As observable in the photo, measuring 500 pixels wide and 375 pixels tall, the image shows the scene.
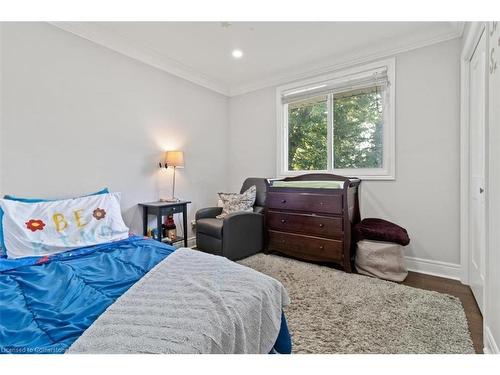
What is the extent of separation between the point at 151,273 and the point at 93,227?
1165 mm

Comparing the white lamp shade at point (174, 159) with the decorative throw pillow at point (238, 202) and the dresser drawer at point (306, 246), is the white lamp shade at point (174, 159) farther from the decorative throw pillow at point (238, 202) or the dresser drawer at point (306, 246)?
the dresser drawer at point (306, 246)

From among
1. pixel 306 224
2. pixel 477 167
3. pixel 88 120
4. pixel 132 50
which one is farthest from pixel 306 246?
pixel 132 50

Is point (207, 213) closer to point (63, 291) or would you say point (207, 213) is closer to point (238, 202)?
point (238, 202)

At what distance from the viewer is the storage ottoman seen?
2.45 metres

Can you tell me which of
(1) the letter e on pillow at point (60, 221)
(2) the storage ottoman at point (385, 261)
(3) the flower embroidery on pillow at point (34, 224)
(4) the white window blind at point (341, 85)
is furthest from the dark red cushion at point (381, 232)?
(3) the flower embroidery on pillow at point (34, 224)

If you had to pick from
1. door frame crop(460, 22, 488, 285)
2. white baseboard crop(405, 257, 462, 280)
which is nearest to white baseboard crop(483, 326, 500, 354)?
door frame crop(460, 22, 488, 285)

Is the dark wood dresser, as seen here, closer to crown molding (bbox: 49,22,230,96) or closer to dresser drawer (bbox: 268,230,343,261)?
dresser drawer (bbox: 268,230,343,261)

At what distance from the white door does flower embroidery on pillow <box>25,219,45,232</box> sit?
3427mm

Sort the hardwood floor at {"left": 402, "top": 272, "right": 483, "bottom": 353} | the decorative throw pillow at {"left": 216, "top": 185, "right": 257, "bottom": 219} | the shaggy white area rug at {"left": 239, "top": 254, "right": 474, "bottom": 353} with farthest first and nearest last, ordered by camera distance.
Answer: the decorative throw pillow at {"left": 216, "top": 185, "right": 257, "bottom": 219} < the hardwood floor at {"left": 402, "top": 272, "right": 483, "bottom": 353} < the shaggy white area rug at {"left": 239, "top": 254, "right": 474, "bottom": 353}

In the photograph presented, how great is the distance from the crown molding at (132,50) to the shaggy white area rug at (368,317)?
116 inches

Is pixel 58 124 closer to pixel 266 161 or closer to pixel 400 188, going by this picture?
pixel 266 161

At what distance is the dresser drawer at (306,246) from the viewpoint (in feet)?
8.79
